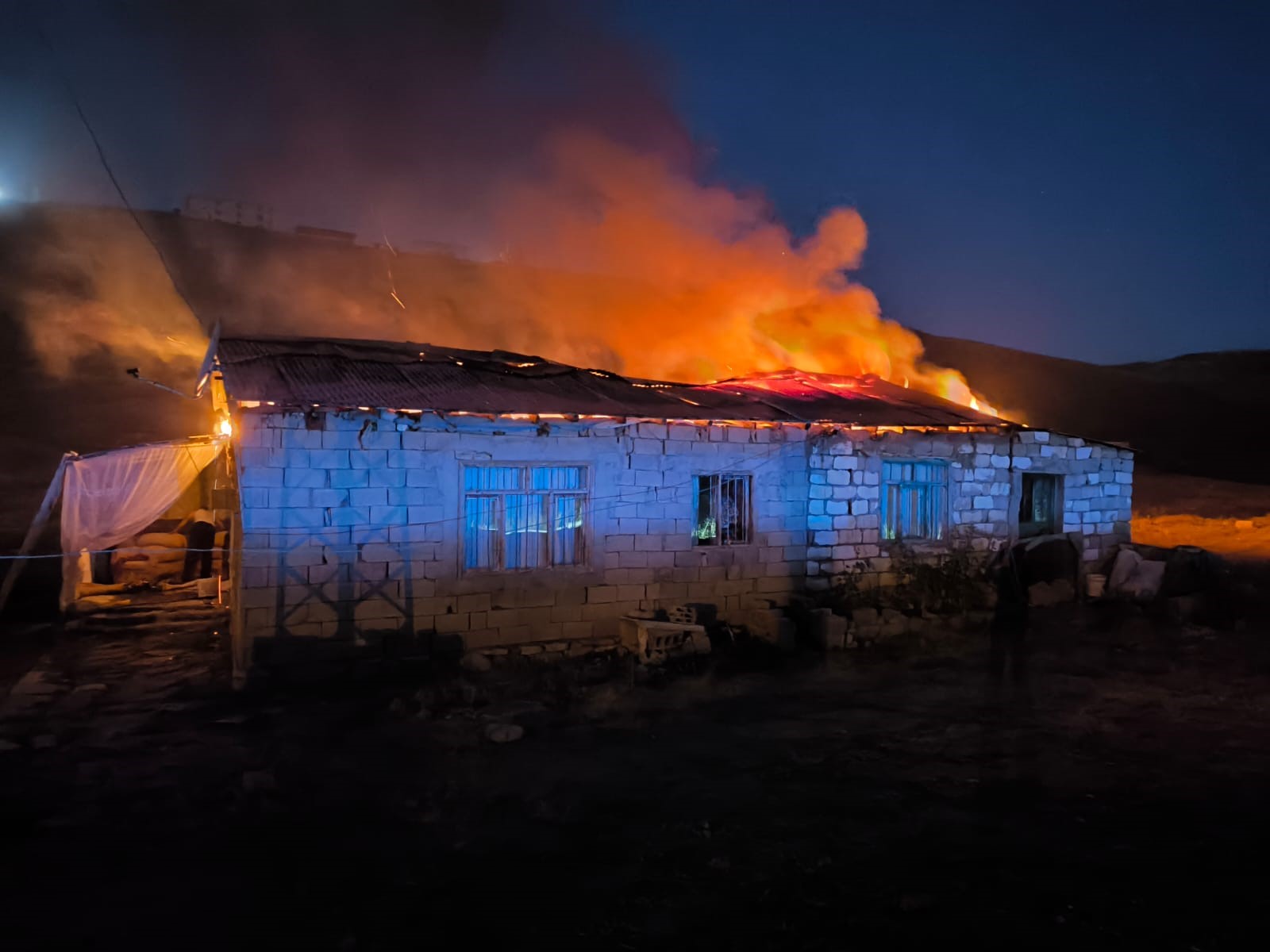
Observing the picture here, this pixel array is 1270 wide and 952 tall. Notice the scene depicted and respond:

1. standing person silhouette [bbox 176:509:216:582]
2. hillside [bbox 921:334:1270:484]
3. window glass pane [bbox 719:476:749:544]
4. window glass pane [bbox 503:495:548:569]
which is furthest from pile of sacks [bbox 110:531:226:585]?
hillside [bbox 921:334:1270:484]

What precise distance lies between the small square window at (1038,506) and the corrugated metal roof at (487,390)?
2.26 m

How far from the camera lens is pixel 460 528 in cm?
997

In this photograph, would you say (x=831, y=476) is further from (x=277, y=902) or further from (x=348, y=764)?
(x=277, y=902)

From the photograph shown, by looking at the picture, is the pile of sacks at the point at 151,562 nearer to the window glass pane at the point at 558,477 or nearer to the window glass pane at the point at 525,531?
the window glass pane at the point at 525,531

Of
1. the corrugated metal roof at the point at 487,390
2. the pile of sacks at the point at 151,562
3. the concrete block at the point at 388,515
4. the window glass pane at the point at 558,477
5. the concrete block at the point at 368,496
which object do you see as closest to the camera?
the corrugated metal roof at the point at 487,390

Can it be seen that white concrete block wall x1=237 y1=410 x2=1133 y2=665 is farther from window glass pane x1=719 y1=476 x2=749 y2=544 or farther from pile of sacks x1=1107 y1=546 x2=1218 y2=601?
pile of sacks x1=1107 y1=546 x2=1218 y2=601

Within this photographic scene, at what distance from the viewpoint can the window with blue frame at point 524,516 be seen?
10211 mm

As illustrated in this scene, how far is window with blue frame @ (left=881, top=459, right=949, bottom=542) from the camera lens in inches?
520

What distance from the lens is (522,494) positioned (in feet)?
A: 34.2

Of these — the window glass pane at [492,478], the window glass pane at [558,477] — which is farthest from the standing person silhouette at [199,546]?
the window glass pane at [558,477]

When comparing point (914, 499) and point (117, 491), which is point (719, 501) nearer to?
point (914, 499)

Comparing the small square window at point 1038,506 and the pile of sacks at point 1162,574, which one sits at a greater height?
the small square window at point 1038,506

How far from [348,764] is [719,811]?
329cm

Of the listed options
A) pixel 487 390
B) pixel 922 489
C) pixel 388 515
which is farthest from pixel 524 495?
pixel 922 489
